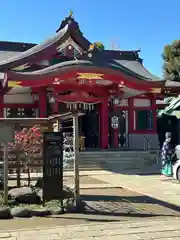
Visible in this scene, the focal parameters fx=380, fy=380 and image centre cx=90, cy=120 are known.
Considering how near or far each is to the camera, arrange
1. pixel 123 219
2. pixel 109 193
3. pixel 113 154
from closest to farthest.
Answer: pixel 123 219
pixel 109 193
pixel 113 154

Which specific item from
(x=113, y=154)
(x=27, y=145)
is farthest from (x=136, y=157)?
Answer: (x=27, y=145)

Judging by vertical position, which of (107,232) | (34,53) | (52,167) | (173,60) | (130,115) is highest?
(173,60)

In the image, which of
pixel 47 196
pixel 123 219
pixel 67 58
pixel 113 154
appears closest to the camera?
pixel 123 219

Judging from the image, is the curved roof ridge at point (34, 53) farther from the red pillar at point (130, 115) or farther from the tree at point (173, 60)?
the tree at point (173, 60)

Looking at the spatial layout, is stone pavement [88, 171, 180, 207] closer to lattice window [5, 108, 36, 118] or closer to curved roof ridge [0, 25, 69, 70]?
lattice window [5, 108, 36, 118]

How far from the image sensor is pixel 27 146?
31.3 feet

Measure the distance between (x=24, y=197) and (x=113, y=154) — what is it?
10047 mm

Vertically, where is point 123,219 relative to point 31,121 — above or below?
below

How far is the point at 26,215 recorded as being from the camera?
743cm

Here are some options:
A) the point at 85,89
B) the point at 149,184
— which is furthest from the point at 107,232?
the point at 85,89

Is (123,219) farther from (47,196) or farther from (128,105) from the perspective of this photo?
(128,105)

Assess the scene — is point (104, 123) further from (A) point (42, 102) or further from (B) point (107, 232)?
(B) point (107, 232)

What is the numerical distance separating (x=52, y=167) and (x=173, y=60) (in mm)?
22631

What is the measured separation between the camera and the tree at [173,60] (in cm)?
2877
